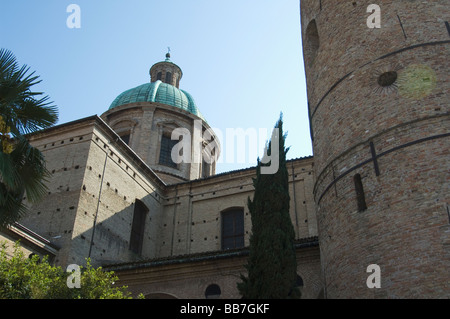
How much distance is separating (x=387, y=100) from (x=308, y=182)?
24.1 ft

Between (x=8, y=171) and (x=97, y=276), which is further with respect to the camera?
(x=97, y=276)

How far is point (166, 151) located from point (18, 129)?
1456 centimetres

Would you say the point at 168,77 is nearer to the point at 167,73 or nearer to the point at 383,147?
the point at 167,73

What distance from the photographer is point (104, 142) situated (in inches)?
639

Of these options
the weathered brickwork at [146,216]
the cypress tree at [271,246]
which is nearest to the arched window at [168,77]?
the weathered brickwork at [146,216]

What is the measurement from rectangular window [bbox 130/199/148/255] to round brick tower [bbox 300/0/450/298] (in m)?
8.04

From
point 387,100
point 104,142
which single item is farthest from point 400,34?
point 104,142

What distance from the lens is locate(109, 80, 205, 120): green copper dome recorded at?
24.5 m

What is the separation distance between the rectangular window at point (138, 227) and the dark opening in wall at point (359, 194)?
→ 30.4 feet

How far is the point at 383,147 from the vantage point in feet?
30.4

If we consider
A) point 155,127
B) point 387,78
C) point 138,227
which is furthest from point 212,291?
point 155,127

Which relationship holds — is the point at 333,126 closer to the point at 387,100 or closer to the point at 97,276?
the point at 387,100

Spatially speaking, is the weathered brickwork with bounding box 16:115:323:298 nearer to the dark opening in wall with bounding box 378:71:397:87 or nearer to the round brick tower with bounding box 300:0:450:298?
the round brick tower with bounding box 300:0:450:298

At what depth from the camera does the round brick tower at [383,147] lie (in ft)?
26.3
